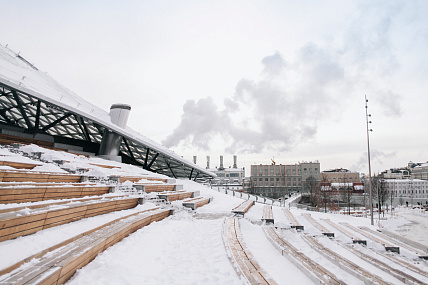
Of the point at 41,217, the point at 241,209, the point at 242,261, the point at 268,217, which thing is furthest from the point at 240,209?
the point at 41,217

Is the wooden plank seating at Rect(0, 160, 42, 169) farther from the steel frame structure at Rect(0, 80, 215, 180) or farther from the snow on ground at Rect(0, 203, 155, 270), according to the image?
the steel frame structure at Rect(0, 80, 215, 180)

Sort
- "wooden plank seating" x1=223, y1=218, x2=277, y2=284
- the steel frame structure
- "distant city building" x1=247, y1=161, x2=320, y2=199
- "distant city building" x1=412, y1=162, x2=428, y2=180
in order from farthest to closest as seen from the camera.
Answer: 1. "distant city building" x1=412, y1=162, x2=428, y2=180
2. "distant city building" x1=247, y1=161, x2=320, y2=199
3. the steel frame structure
4. "wooden plank seating" x1=223, y1=218, x2=277, y2=284

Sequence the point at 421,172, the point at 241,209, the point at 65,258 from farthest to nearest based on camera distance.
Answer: the point at 421,172 < the point at 241,209 < the point at 65,258

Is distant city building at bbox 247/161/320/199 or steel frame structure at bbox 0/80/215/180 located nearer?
steel frame structure at bbox 0/80/215/180

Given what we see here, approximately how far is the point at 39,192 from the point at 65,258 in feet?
10.5

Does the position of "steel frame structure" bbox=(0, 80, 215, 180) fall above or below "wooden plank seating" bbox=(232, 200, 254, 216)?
above

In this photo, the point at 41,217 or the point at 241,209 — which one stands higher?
the point at 41,217

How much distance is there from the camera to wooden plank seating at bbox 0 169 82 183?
21.3 ft

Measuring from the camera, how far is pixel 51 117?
71.9 ft

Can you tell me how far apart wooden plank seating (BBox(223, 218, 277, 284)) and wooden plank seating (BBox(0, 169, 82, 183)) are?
18.7 feet

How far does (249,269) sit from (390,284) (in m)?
2.45

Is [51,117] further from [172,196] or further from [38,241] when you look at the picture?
[38,241]

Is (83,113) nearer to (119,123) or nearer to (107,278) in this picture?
(119,123)

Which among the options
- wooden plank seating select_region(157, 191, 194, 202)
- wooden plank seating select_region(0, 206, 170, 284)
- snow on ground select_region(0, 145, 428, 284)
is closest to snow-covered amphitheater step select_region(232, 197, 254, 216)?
snow on ground select_region(0, 145, 428, 284)
